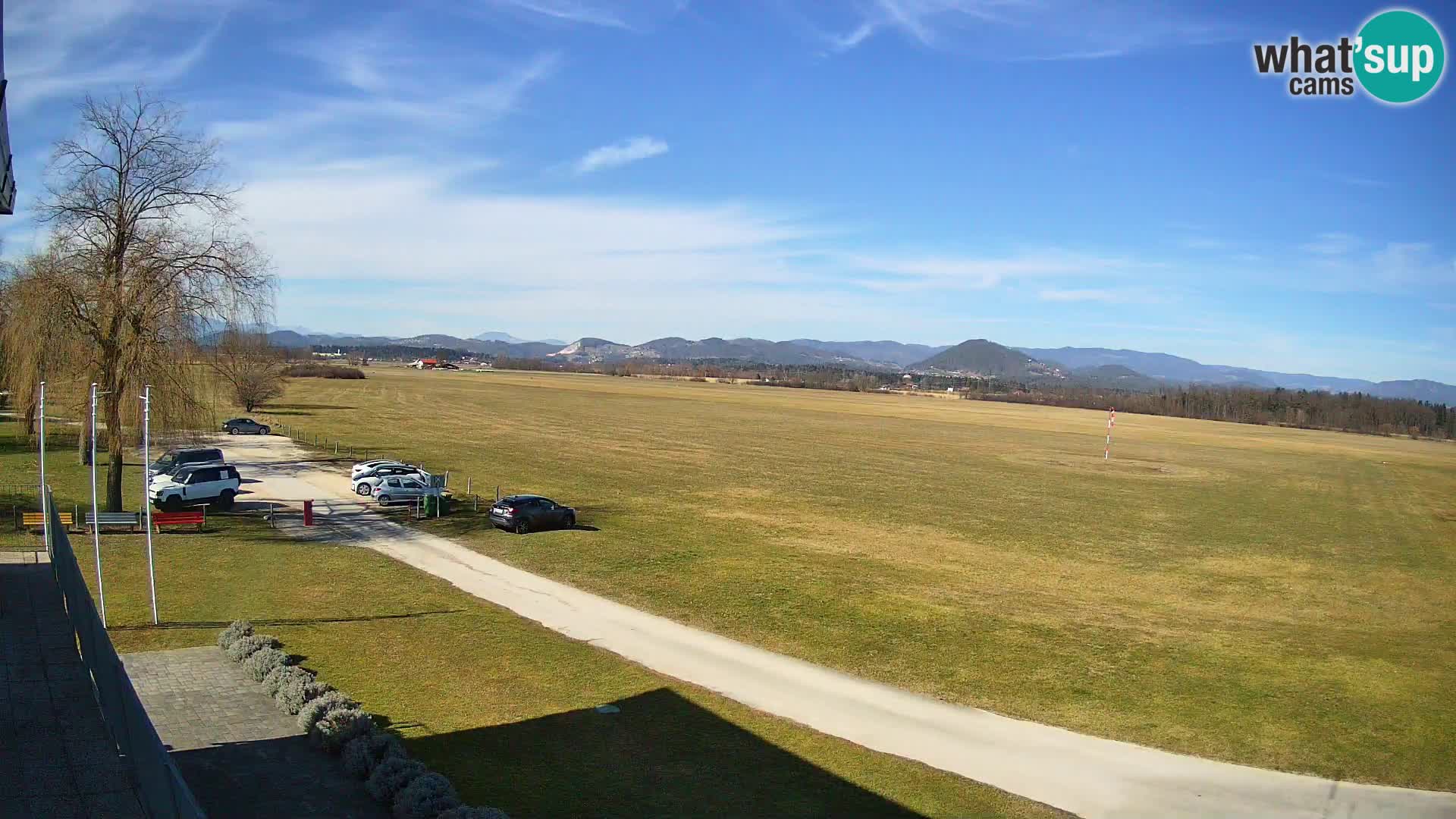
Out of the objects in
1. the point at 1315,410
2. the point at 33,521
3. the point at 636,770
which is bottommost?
the point at 636,770

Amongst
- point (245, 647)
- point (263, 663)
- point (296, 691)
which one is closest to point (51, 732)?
point (296, 691)

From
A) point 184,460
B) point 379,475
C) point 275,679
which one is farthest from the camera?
point 379,475

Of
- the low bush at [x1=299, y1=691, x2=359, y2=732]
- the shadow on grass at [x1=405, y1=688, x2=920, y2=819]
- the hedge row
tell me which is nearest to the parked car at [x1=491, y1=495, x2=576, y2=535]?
the hedge row

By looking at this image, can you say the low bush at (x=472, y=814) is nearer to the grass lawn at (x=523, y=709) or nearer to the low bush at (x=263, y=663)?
the grass lawn at (x=523, y=709)

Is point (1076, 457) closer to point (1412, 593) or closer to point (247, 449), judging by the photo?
point (1412, 593)

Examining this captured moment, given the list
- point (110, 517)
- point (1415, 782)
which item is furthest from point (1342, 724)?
point (110, 517)

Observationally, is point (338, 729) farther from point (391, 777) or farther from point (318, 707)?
point (391, 777)

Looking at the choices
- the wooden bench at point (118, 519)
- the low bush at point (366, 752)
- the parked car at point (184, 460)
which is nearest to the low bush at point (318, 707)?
the low bush at point (366, 752)
